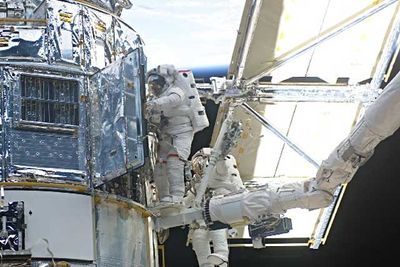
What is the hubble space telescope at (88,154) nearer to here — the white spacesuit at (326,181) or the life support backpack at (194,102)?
the white spacesuit at (326,181)

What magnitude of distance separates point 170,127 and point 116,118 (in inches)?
36.8

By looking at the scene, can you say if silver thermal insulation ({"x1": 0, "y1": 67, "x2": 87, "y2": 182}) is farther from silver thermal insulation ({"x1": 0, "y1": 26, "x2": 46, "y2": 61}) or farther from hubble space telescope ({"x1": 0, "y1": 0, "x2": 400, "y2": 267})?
silver thermal insulation ({"x1": 0, "y1": 26, "x2": 46, "y2": 61})

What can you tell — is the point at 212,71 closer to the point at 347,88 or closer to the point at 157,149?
the point at 347,88

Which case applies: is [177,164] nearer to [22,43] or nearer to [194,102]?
[194,102]

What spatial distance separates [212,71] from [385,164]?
8.45ft

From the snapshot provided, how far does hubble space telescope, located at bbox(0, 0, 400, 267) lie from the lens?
261 inches

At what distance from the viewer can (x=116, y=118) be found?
7.07 meters

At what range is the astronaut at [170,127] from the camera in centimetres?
779

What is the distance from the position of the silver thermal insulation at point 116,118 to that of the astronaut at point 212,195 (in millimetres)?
1105

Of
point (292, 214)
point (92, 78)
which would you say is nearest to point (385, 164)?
point (292, 214)

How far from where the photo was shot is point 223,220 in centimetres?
758

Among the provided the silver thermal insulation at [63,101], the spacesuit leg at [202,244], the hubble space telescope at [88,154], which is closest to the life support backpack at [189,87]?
the hubble space telescope at [88,154]

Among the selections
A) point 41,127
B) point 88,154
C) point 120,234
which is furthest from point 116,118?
point 120,234

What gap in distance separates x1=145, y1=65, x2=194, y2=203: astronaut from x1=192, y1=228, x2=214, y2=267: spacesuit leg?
40 centimetres
